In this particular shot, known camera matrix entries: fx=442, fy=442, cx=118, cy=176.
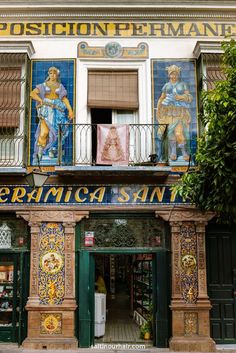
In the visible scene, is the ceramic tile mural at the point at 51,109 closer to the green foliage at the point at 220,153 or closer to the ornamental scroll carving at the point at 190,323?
the green foliage at the point at 220,153

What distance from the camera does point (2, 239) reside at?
10.4 metres

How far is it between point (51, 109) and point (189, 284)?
5.22 meters

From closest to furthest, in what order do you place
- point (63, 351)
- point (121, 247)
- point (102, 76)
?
point (63, 351) < point (121, 247) < point (102, 76)

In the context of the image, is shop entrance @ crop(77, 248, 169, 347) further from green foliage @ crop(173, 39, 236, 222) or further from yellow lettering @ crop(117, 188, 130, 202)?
green foliage @ crop(173, 39, 236, 222)

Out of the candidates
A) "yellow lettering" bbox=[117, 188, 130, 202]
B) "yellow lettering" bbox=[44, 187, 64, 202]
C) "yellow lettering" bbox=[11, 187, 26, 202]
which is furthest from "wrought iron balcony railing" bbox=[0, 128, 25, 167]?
"yellow lettering" bbox=[117, 188, 130, 202]

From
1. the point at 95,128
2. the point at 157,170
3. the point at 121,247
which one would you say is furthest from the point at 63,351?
the point at 95,128

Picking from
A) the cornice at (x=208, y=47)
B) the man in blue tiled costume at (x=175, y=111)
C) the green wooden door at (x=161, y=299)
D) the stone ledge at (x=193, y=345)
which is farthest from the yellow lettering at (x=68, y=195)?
the cornice at (x=208, y=47)

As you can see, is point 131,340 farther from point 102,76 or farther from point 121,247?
point 102,76

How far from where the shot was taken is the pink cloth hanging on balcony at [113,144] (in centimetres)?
1022

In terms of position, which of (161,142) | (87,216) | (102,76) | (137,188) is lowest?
(87,216)

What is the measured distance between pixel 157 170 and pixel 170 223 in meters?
1.31

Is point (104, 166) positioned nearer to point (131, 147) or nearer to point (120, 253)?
point (131, 147)

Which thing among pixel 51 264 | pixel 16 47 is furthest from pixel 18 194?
pixel 16 47

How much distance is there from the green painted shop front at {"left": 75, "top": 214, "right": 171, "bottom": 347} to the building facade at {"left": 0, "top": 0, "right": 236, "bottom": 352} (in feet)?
0.08
